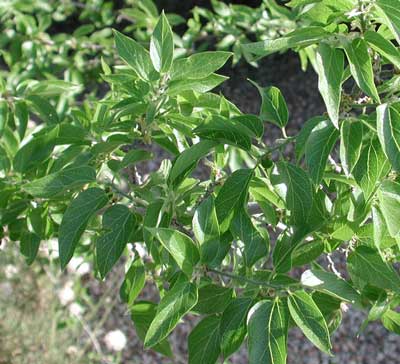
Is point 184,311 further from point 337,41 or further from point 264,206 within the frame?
point 337,41

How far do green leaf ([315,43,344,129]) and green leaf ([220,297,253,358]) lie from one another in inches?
10.6

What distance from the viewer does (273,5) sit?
2850mm

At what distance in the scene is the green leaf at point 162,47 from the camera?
1.08 meters

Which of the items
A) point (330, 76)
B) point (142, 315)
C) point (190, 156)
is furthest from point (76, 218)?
point (330, 76)

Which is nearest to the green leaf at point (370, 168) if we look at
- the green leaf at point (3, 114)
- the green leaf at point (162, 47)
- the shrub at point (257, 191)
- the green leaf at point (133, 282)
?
the shrub at point (257, 191)

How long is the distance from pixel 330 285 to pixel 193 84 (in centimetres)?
36

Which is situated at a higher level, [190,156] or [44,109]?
[190,156]

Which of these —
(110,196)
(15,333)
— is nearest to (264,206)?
(110,196)

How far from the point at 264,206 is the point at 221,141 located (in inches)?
6.4

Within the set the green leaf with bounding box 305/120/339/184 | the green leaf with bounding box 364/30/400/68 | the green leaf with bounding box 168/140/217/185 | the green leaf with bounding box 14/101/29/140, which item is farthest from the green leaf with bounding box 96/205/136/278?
the green leaf with bounding box 14/101/29/140

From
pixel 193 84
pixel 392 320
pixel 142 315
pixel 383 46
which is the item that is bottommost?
pixel 142 315

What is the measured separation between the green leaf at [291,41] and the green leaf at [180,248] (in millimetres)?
253

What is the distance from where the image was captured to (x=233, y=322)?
964 mm

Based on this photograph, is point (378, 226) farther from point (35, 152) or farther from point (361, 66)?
point (35, 152)
